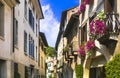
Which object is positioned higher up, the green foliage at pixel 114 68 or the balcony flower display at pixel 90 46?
the balcony flower display at pixel 90 46

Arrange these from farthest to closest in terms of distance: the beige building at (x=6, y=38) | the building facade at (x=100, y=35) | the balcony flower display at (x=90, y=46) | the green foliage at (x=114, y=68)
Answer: the balcony flower display at (x=90, y=46) < the beige building at (x=6, y=38) < the building facade at (x=100, y=35) < the green foliage at (x=114, y=68)

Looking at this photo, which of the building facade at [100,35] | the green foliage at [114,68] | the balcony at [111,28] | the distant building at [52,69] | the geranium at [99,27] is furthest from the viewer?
the distant building at [52,69]

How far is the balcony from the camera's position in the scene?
13.9m

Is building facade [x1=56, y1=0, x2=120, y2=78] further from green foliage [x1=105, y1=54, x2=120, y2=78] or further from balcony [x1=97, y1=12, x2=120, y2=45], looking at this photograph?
green foliage [x1=105, y1=54, x2=120, y2=78]

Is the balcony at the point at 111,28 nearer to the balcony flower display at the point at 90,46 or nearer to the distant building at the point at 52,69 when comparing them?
the balcony flower display at the point at 90,46

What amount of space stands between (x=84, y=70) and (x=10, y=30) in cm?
615

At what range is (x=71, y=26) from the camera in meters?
33.3

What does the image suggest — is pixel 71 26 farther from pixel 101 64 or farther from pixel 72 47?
pixel 101 64

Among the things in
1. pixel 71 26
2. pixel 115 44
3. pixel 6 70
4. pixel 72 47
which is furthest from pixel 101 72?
pixel 71 26

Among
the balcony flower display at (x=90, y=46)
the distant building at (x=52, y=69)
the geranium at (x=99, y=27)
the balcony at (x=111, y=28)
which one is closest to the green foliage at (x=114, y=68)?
the balcony at (x=111, y=28)

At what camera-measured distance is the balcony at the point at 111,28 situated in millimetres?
13906

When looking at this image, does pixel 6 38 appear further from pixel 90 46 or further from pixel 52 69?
pixel 52 69

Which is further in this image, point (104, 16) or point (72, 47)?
point (72, 47)

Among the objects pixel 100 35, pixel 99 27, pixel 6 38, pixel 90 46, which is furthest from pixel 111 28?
pixel 6 38
